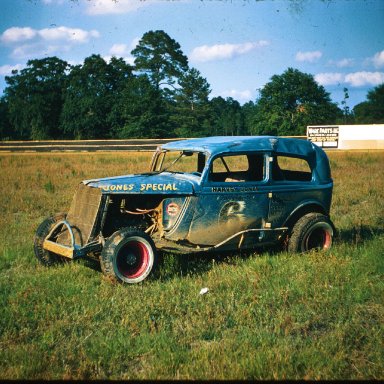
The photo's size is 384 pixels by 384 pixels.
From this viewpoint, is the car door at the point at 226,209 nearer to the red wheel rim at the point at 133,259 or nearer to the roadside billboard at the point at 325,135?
the red wheel rim at the point at 133,259

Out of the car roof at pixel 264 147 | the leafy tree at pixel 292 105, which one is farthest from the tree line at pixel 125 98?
the car roof at pixel 264 147

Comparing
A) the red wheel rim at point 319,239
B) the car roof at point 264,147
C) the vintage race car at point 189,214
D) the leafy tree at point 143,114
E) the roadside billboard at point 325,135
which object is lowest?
the red wheel rim at point 319,239

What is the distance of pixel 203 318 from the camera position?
4.71 m

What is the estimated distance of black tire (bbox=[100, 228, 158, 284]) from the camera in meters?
5.68

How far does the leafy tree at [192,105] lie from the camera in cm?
6500

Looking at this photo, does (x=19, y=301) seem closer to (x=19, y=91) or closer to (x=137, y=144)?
(x=137, y=144)

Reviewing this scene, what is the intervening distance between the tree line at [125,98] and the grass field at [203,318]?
175ft

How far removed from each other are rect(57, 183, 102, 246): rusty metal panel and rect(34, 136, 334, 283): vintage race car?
1 centimetres

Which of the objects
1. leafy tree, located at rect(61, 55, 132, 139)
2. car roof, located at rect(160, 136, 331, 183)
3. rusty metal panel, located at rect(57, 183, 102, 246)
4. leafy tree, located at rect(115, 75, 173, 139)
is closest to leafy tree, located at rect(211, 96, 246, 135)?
leafy tree, located at rect(61, 55, 132, 139)

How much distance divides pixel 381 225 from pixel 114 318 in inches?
262

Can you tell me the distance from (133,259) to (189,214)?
0.96 meters

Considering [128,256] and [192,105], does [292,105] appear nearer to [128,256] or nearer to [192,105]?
[192,105]

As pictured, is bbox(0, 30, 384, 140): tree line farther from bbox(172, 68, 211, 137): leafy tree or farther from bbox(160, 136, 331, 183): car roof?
bbox(160, 136, 331, 183): car roof

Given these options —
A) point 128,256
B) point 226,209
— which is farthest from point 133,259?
point 226,209
